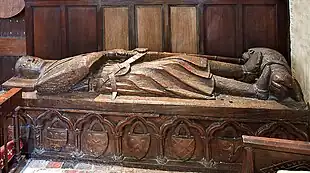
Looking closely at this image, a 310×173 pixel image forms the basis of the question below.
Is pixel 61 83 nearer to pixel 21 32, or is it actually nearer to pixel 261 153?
pixel 21 32

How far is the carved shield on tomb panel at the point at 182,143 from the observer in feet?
10.1

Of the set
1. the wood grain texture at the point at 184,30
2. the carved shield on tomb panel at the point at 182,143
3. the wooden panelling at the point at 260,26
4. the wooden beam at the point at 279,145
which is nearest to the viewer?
the wooden beam at the point at 279,145

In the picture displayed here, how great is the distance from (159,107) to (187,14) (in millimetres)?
1077

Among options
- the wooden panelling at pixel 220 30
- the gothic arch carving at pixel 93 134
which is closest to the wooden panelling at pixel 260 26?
the wooden panelling at pixel 220 30

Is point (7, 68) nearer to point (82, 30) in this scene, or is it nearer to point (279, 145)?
point (82, 30)

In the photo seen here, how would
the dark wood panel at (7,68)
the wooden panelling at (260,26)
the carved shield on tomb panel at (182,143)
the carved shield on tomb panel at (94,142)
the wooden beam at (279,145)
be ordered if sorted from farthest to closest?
the dark wood panel at (7,68) → the wooden panelling at (260,26) → the carved shield on tomb panel at (94,142) → the carved shield on tomb panel at (182,143) → the wooden beam at (279,145)

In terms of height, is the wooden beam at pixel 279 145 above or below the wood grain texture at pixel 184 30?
below

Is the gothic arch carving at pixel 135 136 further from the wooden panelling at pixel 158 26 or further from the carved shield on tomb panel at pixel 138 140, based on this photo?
the wooden panelling at pixel 158 26

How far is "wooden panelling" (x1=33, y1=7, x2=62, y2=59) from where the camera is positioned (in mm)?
3971

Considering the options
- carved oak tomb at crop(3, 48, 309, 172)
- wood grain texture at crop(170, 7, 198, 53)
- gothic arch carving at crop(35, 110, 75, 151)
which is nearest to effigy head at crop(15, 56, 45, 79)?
carved oak tomb at crop(3, 48, 309, 172)

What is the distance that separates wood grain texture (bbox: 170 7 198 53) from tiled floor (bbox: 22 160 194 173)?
1194mm

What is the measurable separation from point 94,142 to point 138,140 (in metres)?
0.33

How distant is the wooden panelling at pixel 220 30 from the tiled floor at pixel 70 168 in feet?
4.11

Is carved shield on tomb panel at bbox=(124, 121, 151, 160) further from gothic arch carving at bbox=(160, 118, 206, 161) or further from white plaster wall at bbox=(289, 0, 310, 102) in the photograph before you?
white plaster wall at bbox=(289, 0, 310, 102)
